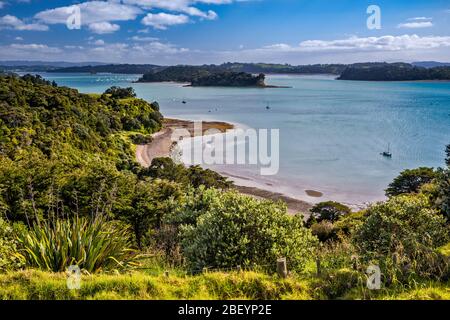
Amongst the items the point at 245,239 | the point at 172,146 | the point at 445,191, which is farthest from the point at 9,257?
the point at 172,146

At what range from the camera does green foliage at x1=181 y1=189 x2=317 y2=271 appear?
23.7 feet

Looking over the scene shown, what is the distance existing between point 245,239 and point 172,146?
51.5 m

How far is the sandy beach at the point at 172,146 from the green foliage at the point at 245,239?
976cm

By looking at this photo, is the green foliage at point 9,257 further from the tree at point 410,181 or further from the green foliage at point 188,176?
the tree at point 410,181

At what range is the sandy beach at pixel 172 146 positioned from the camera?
108 ft

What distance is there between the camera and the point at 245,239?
718cm

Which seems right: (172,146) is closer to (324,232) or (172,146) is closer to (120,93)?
(120,93)

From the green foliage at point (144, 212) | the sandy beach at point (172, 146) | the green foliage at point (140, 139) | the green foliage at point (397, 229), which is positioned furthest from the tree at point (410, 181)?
the green foliage at point (140, 139)

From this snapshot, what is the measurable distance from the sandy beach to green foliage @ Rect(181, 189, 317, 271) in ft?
32.0

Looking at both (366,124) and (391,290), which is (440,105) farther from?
(391,290)

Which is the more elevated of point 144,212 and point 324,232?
point 144,212

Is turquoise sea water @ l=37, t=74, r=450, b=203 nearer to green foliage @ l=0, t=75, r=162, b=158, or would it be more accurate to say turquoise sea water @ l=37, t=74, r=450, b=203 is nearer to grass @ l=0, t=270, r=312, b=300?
green foliage @ l=0, t=75, r=162, b=158

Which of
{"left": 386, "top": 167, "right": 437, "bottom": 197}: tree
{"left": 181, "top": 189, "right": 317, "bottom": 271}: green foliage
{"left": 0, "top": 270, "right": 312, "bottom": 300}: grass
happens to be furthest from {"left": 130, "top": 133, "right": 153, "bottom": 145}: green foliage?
{"left": 0, "top": 270, "right": 312, "bottom": 300}: grass
